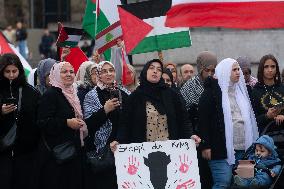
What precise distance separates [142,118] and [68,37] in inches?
110

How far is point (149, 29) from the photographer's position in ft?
38.5

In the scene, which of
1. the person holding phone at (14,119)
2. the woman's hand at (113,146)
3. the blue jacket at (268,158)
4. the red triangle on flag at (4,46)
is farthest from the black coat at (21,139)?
the red triangle on flag at (4,46)

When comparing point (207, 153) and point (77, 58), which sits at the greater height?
point (77, 58)

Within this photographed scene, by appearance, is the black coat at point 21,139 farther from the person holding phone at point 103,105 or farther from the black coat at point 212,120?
the black coat at point 212,120

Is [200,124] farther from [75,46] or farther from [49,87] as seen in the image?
[75,46]

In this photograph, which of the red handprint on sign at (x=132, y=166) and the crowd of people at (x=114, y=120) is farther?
the crowd of people at (x=114, y=120)

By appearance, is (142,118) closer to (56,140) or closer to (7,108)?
(56,140)

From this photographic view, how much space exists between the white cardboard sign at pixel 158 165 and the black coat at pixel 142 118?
0.14 meters

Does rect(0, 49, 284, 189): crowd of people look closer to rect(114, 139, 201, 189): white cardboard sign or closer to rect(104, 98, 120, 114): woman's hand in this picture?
rect(104, 98, 120, 114): woman's hand

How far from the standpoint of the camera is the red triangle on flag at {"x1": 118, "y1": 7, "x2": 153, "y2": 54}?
11625mm

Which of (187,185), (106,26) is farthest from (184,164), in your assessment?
(106,26)

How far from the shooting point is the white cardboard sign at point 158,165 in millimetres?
9859

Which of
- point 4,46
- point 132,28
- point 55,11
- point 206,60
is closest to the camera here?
point 206,60

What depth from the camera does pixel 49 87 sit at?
10.5 meters
